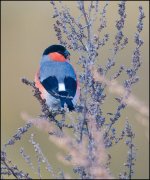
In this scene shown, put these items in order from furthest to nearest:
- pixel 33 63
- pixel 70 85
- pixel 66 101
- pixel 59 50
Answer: pixel 33 63, pixel 59 50, pixel 70 85, pixel 66 101

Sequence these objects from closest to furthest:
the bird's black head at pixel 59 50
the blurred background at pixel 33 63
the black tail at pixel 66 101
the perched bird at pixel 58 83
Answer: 1. the black tail at pixel 66 101
2. the perched bird at pixel 58 83
3. the bird's black head at pixel 59 50
4. the blurred background at pixel 33 63

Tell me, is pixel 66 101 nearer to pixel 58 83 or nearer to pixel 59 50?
pixel 58 83

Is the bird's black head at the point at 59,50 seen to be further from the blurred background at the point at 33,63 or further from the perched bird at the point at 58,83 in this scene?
the blurred background at the point at 33,63

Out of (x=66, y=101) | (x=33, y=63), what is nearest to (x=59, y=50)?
(x=66, y=101)

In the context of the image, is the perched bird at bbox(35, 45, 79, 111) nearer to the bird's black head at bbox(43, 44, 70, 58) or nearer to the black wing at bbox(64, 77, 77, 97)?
the black wing at bbox(64, 77, 77, 97)

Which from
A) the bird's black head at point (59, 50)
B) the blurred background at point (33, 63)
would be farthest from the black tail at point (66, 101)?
the blurred background at point (33, 63)

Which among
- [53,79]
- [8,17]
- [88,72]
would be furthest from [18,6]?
[88,72]
